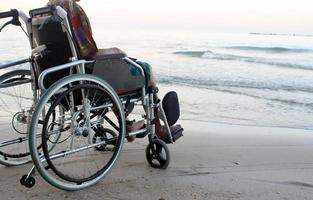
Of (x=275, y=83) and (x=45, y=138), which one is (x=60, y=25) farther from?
(x=275, y=83)

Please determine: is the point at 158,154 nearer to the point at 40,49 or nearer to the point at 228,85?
the point at 40,49

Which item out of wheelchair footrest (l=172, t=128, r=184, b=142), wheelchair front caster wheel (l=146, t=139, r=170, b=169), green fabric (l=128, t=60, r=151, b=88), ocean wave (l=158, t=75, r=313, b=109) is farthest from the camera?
ocean wave (l=158, t=75, r=313, b=109)

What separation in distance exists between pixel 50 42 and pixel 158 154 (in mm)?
1234

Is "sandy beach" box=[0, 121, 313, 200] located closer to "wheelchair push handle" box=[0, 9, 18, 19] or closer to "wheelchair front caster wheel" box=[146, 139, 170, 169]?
"wheelchair front caster wheel" box=[146, 139, 170, 169]

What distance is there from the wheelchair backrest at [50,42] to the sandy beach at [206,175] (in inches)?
30.4

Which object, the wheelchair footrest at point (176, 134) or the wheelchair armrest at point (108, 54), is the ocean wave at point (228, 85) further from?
the wheelchair armrest at point (108, 54)

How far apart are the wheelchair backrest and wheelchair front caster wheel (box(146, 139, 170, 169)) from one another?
3.11ft

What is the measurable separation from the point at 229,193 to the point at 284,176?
28.0 inches

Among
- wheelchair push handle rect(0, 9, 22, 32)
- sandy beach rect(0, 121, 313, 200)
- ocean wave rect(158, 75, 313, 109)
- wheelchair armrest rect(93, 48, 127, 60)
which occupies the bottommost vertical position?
ocean wave rect(158, 75, 313, 109)

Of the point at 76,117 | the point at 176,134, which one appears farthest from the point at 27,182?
the point at 176,134

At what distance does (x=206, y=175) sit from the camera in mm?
3141

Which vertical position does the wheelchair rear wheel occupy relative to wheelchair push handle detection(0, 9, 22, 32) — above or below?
below

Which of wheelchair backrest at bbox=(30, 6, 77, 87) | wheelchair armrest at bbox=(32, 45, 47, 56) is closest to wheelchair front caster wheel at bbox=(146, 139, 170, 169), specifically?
wheelchair backrest at bbox=(30, 6, 77, 87)

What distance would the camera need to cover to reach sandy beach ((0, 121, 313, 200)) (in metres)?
2.68
